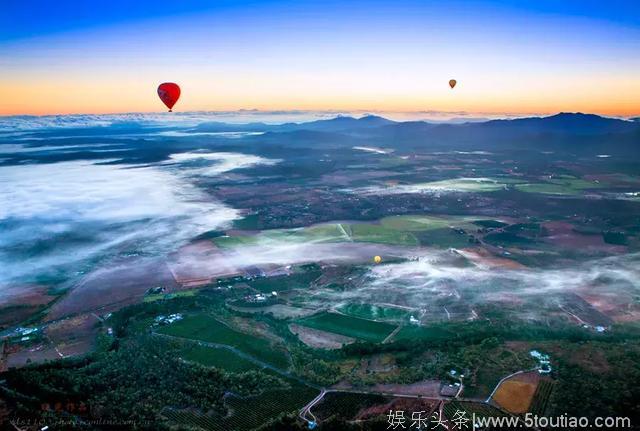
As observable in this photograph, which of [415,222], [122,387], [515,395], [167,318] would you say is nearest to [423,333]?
[515,395]

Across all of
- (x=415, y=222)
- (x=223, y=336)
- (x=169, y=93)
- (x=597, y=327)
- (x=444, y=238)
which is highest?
(x=169, y=93)

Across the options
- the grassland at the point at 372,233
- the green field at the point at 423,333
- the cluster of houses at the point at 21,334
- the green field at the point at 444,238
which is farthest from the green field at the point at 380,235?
the cluster of houses at the point at 21,334

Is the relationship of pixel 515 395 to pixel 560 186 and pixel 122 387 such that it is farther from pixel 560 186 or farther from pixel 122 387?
pixel 560 186

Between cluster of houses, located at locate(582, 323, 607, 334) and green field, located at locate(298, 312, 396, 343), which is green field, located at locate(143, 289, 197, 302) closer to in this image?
green field, located at locate(298, 312, 396, 343)

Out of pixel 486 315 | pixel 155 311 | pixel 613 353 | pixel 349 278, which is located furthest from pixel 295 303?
pixel 613 353

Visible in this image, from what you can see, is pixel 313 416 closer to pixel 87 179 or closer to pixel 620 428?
pixel 620 428

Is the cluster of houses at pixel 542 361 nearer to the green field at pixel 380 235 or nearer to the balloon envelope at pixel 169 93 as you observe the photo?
the green field at pixel 380 235
